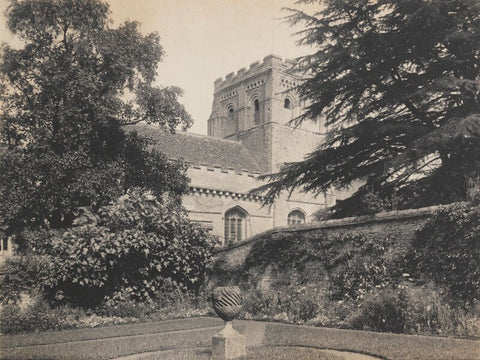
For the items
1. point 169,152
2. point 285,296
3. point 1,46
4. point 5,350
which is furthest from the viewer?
point 169,152

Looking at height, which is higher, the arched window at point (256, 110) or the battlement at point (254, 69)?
the battlement at point (254, 69)

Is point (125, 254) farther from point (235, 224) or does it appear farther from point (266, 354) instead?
point (235, 224)

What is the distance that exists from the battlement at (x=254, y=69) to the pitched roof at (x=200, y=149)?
6347 mm

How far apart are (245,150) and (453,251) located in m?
24.9

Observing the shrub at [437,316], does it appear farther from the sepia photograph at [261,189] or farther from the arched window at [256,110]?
the arched window at [256,110]

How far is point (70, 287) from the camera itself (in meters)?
13.9

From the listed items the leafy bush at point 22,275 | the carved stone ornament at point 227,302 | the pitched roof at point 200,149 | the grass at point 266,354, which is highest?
the pitched roof at point 200,149

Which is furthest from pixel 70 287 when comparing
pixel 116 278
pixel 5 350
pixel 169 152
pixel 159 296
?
pixel 169 152

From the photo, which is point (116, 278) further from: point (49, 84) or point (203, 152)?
point (203, 152)

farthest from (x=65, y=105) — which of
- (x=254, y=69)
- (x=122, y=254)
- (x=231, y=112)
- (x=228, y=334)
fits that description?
(x=231, y=112)

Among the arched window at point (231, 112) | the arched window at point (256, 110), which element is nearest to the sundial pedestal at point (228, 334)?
the arched window at point (256, 110)

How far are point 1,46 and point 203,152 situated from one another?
1689 cm

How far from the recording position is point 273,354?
7.04 m

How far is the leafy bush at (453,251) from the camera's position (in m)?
9.34
